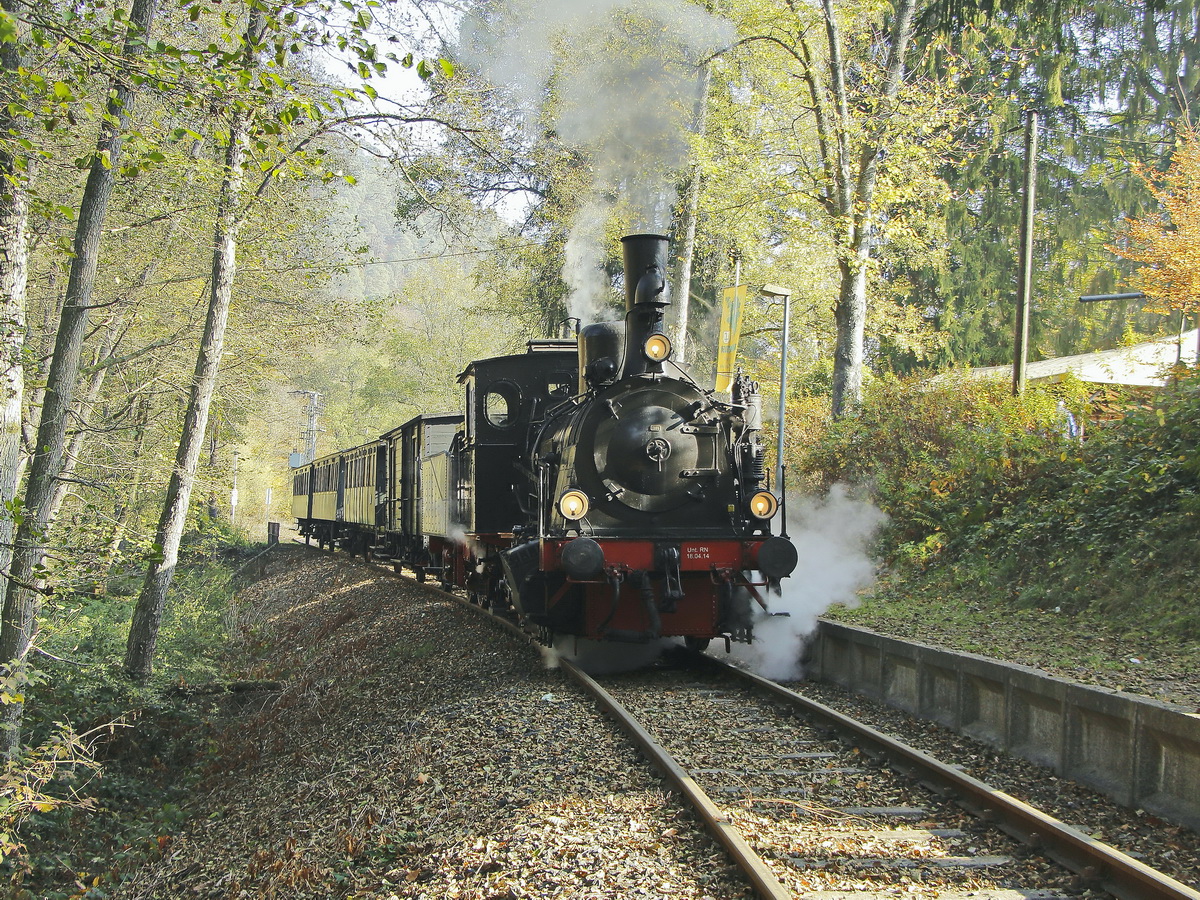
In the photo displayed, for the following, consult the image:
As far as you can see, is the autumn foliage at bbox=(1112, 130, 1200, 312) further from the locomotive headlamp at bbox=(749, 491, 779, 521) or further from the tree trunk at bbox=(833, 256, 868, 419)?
the locomotive headlamp at bbox=(749, 491, 779, 521)

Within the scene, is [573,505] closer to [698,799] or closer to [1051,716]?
[698,799]

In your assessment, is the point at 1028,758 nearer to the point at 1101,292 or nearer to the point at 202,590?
the point at 202,590

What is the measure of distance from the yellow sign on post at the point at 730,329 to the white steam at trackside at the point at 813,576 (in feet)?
8.28


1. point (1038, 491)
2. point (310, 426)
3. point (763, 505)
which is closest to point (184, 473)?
point (763, 505)

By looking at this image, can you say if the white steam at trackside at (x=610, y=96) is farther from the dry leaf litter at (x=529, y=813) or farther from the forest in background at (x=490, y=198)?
Result: the dry leaf litter at (x=529, y=813)

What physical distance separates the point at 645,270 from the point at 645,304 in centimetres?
33

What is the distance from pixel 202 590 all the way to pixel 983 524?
13.8m

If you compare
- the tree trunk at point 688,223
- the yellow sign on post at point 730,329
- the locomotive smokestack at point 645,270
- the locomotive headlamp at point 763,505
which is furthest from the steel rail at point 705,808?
the tree trunk at point 688,223

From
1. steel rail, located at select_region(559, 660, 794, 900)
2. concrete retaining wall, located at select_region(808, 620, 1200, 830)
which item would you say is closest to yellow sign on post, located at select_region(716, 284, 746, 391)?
concrete retaining wall, located at select_region(808, 620, 1200, 830)

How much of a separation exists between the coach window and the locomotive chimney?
8.11 feet

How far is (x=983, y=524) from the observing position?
1204 centimetres

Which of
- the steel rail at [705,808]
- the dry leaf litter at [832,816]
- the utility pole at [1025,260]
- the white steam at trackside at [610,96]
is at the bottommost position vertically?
the dry leaf litter at [832,816]

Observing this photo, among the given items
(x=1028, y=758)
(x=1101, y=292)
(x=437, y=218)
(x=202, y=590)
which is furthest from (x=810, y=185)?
(x=1028, y=758)

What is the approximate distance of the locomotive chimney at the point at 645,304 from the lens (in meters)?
8.75
